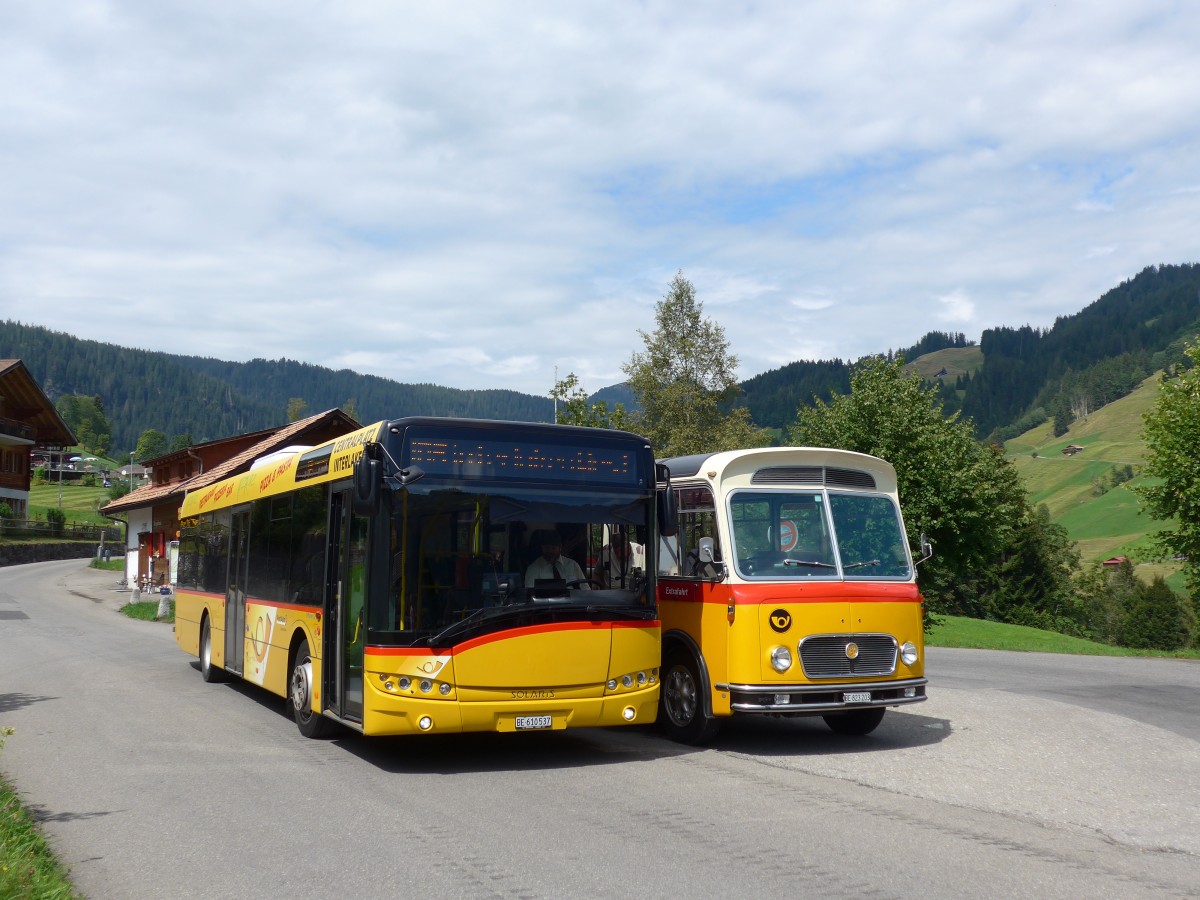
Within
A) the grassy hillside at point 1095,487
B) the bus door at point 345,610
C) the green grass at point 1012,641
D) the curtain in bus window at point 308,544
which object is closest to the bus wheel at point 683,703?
the bus door at point 345,610

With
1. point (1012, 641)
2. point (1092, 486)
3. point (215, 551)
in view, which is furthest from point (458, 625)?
point (1092, 486)

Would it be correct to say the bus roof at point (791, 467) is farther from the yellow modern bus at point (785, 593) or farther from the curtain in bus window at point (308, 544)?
the curtain in bus window at point (308, 544)

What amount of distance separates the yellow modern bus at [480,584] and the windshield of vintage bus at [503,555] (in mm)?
11

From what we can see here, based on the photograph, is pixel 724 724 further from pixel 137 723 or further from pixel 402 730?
pixel 137 723

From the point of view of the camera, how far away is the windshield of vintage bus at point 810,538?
10.8 m

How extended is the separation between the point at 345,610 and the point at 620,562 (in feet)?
8.04

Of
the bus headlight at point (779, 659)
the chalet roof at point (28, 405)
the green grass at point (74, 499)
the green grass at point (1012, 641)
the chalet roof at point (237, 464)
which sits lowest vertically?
the green grass at point (1012, 641)

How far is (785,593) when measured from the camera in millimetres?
10492

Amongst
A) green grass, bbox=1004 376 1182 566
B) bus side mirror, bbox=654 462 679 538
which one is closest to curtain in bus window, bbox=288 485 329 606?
bus side mirror, bbox=654 462 679 538

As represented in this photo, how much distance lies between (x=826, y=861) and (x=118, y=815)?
15.3 ft

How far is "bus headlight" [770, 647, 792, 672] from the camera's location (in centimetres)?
1030

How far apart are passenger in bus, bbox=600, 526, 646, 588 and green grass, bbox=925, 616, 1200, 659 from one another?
20188mm

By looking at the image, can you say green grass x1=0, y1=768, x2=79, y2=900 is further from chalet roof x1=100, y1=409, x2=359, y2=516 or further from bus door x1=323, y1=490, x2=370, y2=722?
chalet roof x1=100, y1=409, x2=359, y2=516

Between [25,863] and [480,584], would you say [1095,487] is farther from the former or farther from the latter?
[25,863]
